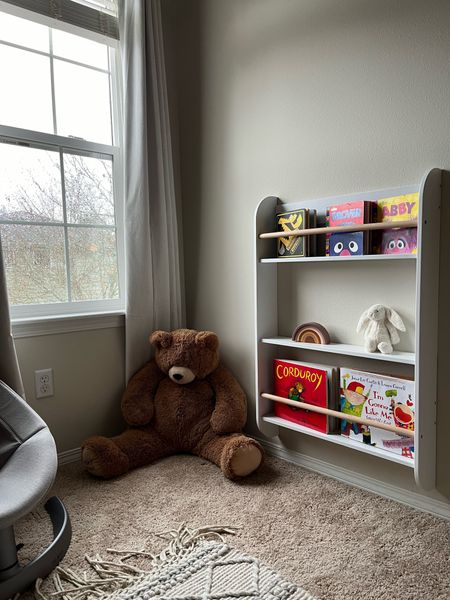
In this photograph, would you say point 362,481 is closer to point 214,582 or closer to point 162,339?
point 214,582

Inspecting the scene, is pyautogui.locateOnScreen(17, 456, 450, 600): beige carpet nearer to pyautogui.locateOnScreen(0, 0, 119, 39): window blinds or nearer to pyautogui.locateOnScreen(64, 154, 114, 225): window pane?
pyautogui.locateOnScreen(64, 154, 114, 225): window pane

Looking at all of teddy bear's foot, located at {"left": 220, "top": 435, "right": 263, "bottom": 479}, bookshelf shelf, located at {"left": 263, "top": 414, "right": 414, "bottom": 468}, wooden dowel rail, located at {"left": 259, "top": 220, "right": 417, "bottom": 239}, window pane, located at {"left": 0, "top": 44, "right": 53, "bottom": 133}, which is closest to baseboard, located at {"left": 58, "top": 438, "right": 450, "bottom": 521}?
bookshelf shelf, located at {"left": 263, "top": 414, "right": 414, "bottom": 468}

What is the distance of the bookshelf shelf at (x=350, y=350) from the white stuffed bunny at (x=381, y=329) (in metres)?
0.03

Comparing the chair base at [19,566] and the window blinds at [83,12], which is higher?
the window blinds at [83,12]

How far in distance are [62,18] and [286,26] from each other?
99cm

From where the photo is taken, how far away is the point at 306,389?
188cm

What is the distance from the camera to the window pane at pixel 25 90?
1.97 meters

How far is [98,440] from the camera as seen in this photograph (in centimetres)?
195

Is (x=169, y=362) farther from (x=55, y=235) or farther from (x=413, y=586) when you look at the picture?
→ (x=413, y=586)

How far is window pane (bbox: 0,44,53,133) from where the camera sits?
1969 millimetres

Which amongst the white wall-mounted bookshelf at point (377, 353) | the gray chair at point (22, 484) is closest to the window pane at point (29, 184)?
the gray chair at point (22, 484)

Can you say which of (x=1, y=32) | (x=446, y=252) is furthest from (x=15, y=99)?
(x=446, y=252)

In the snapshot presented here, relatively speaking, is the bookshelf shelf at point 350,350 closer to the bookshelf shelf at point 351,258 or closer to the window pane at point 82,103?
the bookshelf shelf at point 351,258

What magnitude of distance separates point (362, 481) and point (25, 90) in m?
2.15
